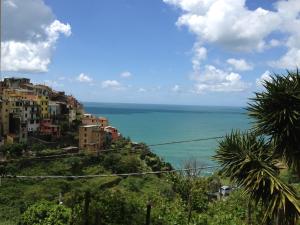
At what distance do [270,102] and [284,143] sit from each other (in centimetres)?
79

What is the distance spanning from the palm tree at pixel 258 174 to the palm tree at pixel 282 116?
1.15 feet

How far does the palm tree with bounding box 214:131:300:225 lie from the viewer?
7.64m

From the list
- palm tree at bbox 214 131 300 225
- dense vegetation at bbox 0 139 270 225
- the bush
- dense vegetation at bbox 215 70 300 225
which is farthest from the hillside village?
dense vegetation at bbox 215 70 300 225

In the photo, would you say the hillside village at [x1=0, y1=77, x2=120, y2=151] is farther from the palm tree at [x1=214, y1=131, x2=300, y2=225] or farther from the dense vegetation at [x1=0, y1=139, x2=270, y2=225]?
the palm tree at [x1=214, y1=131, x2=300, y2=225]

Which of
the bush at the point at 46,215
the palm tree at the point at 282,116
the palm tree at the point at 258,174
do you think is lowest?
the bush at the point at 46,215

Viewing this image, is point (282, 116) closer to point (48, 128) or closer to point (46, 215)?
point (46, 215)

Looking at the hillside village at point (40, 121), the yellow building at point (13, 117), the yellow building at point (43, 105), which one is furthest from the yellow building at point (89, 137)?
the yellow building at point (13, 117)

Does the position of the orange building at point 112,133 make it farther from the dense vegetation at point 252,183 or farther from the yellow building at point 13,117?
the dense vegetation at point 252,183

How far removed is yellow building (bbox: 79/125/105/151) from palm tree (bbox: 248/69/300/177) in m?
49.7

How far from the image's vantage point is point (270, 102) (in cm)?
802

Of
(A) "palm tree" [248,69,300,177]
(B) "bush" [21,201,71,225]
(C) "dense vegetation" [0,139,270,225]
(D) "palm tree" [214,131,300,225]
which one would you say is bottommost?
Result: (C) "dense vegetation" [0,139,270,225]

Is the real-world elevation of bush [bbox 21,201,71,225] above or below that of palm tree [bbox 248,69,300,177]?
below

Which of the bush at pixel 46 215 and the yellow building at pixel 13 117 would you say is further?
the yellow building at pixel 13 117

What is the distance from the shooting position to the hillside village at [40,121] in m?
54.2
